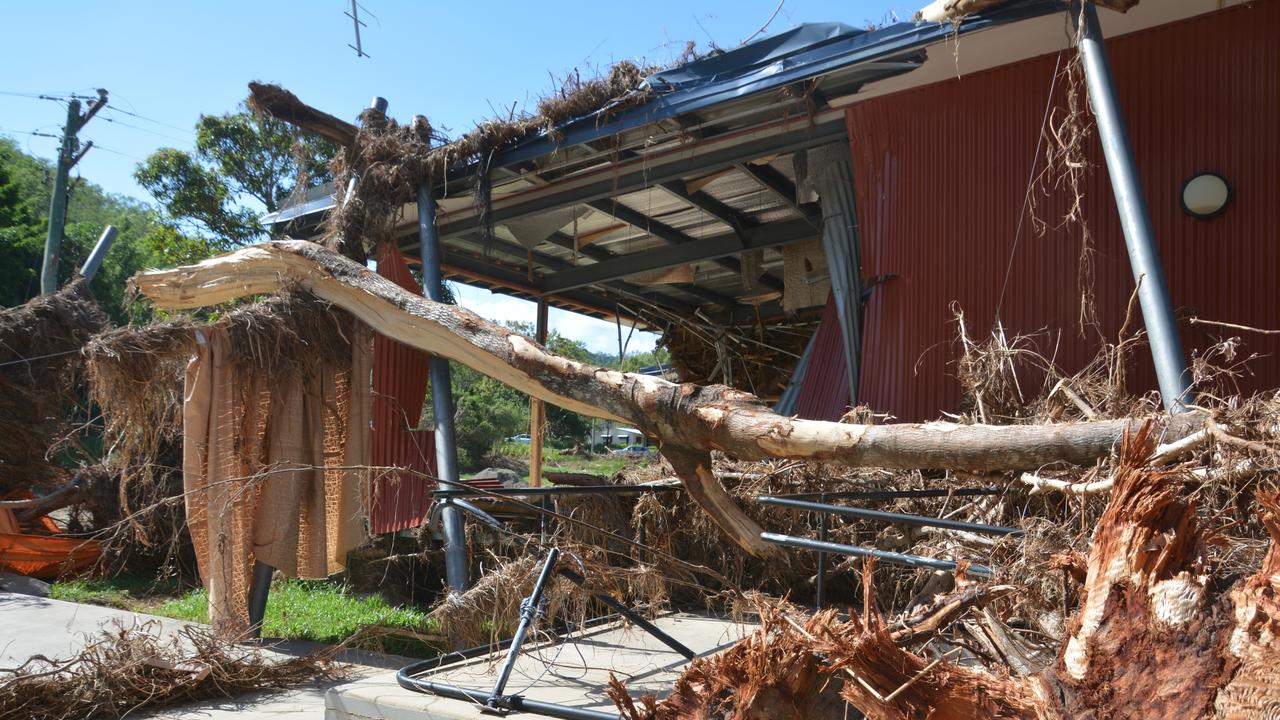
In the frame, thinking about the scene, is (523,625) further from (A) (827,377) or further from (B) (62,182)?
(B) (62,182)

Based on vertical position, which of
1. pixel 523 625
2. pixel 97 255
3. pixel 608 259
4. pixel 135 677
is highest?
pixel 97 255

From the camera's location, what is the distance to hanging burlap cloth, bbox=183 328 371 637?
598 cm

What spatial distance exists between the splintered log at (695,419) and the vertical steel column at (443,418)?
9.39ft

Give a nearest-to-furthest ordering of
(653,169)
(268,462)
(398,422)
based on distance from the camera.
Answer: (268,462) < (653,169) < (398,422)

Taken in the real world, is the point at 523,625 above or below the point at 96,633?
above

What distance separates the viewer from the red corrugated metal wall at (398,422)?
815 cm

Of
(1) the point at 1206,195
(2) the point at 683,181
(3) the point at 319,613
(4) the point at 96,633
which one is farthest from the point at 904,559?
(4) the point at 96,633

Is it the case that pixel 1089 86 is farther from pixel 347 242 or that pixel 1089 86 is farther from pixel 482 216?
pixel 347 242

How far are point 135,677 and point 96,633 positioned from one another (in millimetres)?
2480

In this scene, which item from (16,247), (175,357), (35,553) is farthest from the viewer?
(16,247)

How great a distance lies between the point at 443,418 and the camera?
7465mm

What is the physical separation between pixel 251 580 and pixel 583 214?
488 cm

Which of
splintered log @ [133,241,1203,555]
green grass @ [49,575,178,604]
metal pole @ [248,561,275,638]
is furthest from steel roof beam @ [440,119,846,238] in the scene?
green grass @ [49,575,178,604]

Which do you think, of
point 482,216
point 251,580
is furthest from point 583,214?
point 251,580
